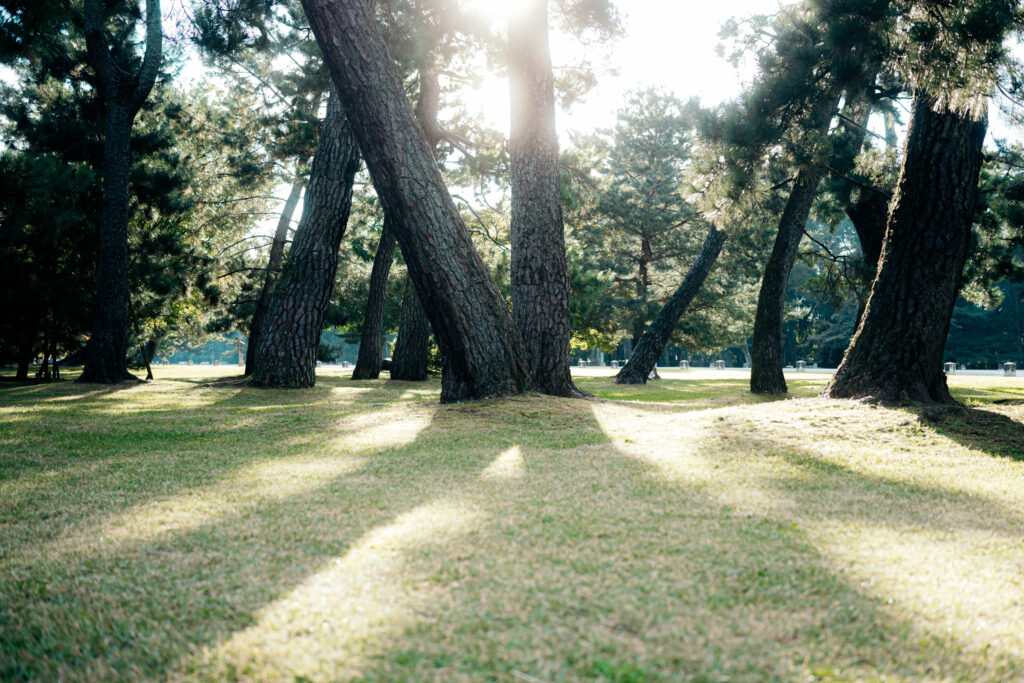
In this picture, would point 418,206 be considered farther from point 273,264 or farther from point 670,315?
point 273,264

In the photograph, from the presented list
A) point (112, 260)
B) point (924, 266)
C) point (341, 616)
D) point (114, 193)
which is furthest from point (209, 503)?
point (114, 193)

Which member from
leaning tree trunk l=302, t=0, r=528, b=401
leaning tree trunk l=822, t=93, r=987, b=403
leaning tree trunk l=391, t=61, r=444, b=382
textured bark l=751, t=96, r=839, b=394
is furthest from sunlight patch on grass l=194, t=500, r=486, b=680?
leaning tree trunk l=391, t=61, r=444, b=382

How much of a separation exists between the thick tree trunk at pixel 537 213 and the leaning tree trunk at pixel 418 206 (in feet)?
3.03

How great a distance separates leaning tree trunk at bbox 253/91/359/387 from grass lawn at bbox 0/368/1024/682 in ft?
17.1

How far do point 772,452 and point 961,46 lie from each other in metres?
3.89

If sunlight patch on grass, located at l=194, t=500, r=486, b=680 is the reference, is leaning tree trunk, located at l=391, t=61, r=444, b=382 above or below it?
above

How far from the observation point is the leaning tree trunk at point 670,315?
1378cm

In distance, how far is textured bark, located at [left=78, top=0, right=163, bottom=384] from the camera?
11109 mm

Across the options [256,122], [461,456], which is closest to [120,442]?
[461,456]

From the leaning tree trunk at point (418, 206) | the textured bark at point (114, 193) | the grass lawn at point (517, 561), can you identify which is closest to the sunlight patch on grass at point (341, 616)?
the grass lawn at point (517, 561)

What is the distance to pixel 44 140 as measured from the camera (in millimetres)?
13188

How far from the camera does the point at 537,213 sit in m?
7.56

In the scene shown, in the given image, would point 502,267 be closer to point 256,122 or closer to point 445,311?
point 445,311

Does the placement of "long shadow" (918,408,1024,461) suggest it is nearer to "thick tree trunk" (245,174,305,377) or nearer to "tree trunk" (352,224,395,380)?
"tree trunk" (352,224,395,380)
